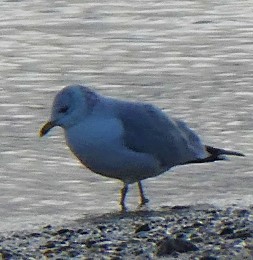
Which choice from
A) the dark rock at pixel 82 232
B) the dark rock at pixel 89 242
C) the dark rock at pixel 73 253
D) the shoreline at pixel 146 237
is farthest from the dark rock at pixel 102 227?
the dark rock at pixel 73 253

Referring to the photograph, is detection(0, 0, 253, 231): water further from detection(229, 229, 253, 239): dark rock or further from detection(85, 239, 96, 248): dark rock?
detection(229, 229, 253, 239): dark rock

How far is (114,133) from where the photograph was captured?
24.5ft

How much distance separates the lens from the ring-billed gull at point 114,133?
746cm

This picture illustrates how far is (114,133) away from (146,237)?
1.10 metres

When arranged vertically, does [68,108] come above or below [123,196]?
above

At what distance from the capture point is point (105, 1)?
1394 cm

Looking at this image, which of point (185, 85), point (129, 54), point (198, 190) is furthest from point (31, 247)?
point (129, 54)

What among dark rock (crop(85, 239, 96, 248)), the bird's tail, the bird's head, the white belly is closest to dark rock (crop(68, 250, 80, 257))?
dark rock (crop(85, 239, 96, 248))

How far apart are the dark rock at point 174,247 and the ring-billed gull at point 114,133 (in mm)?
1486

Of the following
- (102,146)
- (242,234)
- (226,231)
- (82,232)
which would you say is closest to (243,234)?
(242,234)

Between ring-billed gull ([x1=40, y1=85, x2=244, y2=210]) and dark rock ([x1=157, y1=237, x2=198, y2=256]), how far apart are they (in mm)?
1486

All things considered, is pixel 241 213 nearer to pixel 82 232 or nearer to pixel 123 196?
pixel 82 232

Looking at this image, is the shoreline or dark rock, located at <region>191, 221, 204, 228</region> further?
dark rock, located at <region>191, 221, 204, 228</region>

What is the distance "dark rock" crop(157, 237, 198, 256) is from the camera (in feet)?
19.6
